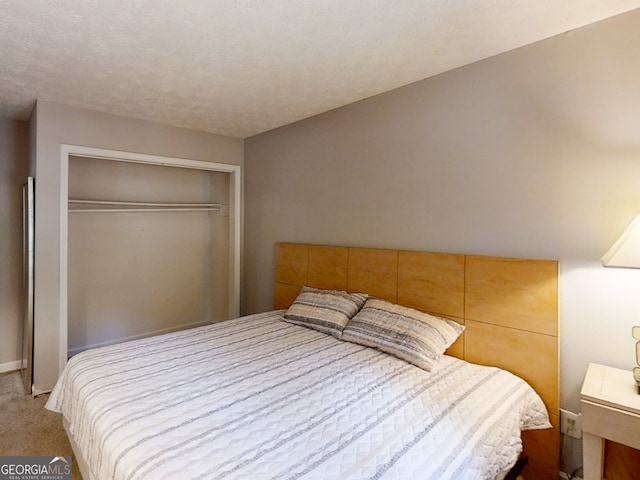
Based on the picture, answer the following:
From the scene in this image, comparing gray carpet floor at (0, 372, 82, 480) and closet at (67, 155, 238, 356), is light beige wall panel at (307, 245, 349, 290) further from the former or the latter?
gray carpet floor at (0, 372, 82, 480)

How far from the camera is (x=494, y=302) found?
2.08 m

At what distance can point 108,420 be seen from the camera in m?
1.39

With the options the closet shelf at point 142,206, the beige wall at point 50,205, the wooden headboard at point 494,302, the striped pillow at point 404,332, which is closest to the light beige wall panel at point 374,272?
the wooden headboard at point 494,302

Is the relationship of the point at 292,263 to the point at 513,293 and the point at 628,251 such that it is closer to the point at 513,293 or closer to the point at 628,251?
the point at 513,293

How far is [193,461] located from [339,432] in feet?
1.68

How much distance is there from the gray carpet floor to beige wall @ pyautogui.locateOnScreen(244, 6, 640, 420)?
7.69 ft

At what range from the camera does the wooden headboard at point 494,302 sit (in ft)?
6.21

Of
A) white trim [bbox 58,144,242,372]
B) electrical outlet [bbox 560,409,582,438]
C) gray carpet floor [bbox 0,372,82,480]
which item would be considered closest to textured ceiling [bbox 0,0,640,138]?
white trim [bbox 58,144,242,372]

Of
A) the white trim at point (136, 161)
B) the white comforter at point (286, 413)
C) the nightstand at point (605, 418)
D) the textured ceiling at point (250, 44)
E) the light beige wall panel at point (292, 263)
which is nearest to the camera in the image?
the white comforter at point (286, 413)

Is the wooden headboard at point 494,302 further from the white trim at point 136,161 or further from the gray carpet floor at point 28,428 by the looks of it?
the gray carpet floor at point 28,428

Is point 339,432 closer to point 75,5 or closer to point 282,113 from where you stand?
point 75,5

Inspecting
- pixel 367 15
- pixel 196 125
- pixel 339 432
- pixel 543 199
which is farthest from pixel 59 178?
pixel 543 199

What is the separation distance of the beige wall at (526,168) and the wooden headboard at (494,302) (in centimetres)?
8

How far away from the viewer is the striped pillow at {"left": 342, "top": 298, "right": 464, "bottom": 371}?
201 cm
